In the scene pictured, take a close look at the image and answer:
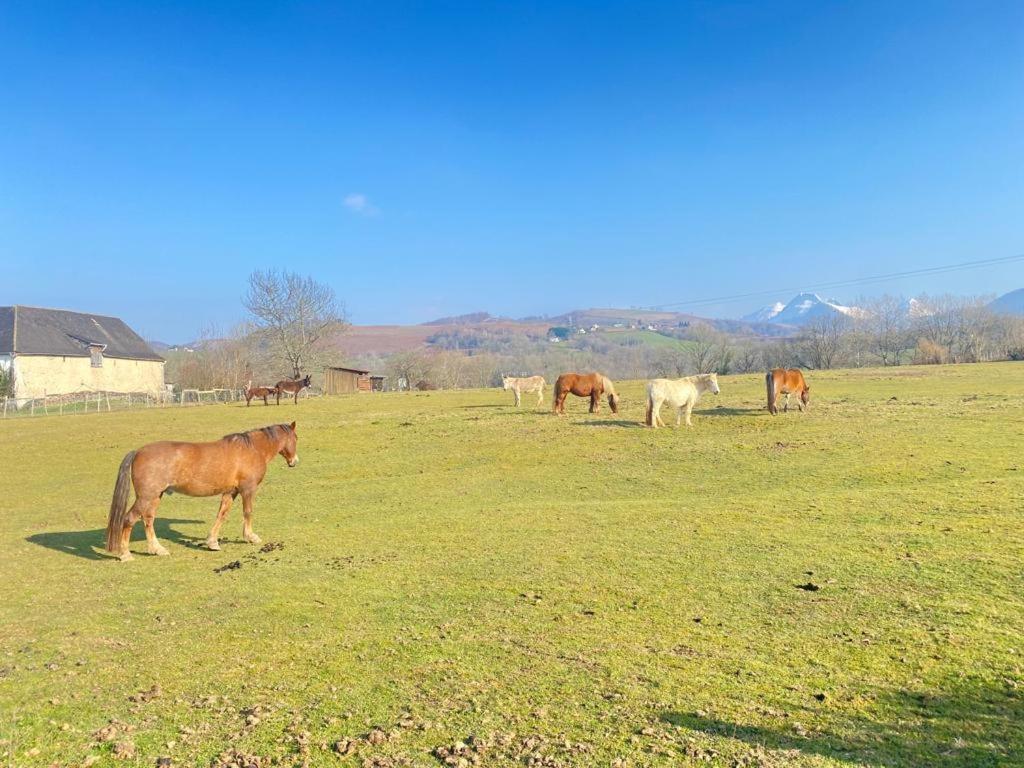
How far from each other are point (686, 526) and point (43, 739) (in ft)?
24.5

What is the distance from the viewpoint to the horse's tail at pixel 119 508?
8305 millimetres

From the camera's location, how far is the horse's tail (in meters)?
8.30

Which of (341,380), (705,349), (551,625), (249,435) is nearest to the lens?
(551,625)

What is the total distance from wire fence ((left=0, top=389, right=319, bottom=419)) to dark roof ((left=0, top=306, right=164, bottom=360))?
4622 millimetres

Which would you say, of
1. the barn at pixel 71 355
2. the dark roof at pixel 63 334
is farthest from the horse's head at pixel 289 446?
the dark roof at pixel 63 334

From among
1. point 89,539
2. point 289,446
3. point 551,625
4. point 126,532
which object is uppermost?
point 289,446

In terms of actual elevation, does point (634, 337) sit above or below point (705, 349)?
above

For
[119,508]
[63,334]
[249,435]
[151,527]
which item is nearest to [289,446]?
[249,435]

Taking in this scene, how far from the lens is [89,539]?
385 inches

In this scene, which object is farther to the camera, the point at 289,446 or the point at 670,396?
the point at 670,396

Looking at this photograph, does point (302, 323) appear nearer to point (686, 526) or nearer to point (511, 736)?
point (686, 526)

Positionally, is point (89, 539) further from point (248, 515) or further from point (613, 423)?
point (613, 423)

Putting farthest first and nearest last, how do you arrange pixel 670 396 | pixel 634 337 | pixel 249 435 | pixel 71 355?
pixel 634 337
pixel 71 355
pixel 670 396
pixel 249 435

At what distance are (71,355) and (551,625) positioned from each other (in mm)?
64671
